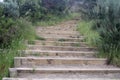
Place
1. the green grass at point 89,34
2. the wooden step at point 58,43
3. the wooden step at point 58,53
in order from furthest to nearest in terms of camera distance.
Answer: the wooden step at point 58,43 < the green grass at point 89,34 < the wooden step at point 58,53

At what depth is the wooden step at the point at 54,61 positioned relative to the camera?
221 inches

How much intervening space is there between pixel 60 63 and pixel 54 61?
0.14m

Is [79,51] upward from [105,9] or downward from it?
downward

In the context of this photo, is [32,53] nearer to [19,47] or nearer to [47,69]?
[19,47]

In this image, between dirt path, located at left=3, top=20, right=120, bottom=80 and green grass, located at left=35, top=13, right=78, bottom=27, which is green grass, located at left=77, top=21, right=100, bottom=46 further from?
green grass, located at left=35, top=13, right=78, bottom=27

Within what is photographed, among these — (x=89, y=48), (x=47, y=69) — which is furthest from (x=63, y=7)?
(x=47, y=69)

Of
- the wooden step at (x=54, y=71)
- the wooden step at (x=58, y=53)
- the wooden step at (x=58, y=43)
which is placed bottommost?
the wooden step at (x=54, y=71)

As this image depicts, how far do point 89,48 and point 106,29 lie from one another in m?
0.72

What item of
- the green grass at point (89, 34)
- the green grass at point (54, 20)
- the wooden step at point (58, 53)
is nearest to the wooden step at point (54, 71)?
the wooden step at point (58, 53)

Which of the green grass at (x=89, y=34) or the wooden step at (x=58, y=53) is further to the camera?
the green grass at (x=89, y=34)

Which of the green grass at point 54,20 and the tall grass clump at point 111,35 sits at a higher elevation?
the green grass at point 54,20

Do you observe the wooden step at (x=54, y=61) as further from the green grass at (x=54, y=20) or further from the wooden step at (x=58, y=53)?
the green grass at (x=54, y=20)

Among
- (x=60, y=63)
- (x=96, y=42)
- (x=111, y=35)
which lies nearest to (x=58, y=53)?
(x=60, y=63)

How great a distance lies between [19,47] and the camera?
19.9ft
